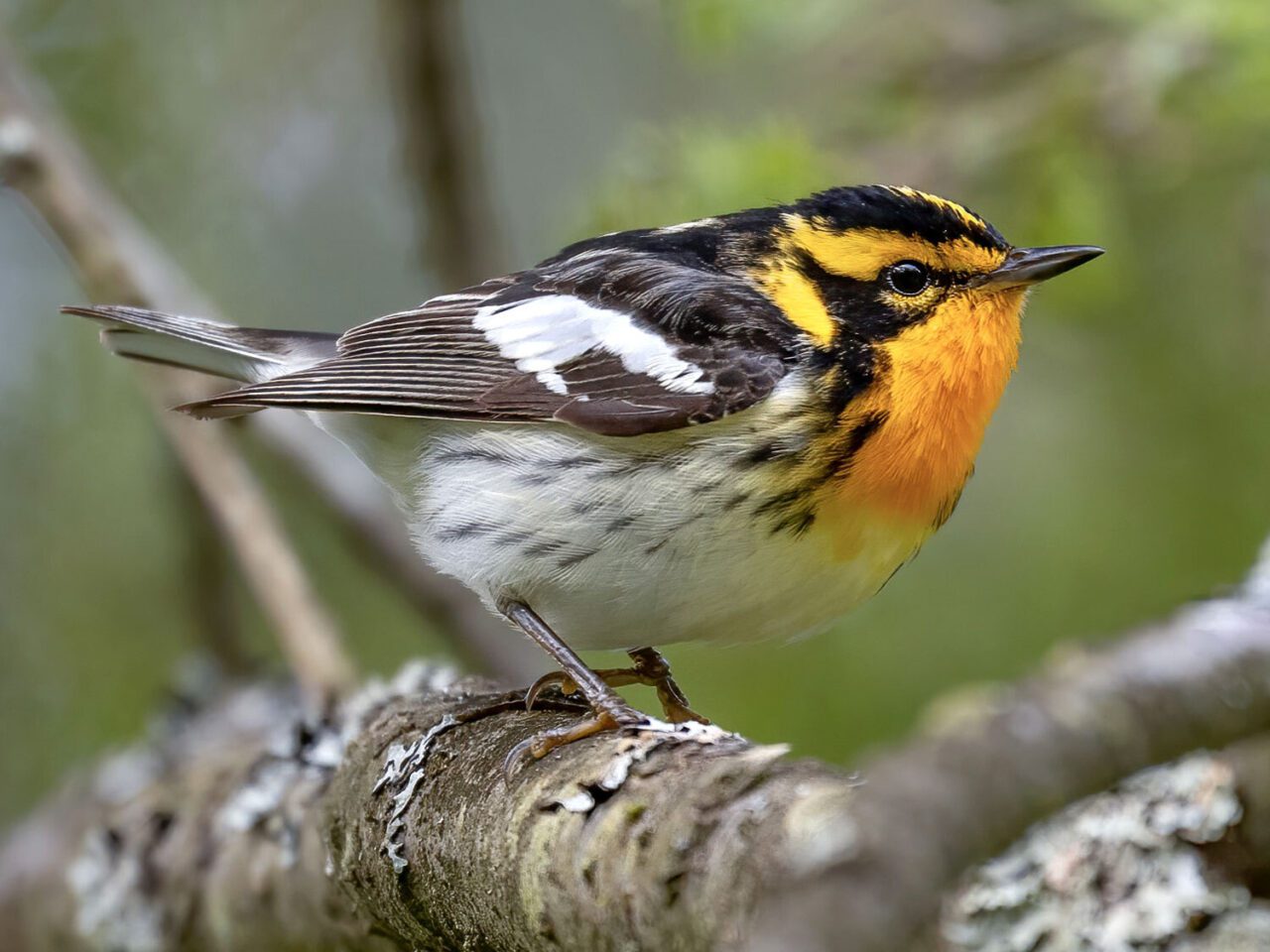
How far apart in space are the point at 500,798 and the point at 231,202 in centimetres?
552

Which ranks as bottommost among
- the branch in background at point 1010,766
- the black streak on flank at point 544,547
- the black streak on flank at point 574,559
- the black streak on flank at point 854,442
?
the branch in background at point 1010,766

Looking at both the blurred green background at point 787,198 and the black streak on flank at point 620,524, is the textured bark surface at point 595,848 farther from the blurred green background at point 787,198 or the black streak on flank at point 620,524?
the blurred green background at point 787,198

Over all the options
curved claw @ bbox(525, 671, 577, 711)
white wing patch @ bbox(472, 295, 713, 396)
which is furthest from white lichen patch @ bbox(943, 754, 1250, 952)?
white wing patch @ bbox(472, 295, 713, 396)

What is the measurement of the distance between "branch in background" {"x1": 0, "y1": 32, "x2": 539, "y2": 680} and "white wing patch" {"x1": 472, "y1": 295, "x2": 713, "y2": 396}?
107 centimetres

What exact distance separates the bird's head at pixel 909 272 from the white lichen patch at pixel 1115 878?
53.2 inches

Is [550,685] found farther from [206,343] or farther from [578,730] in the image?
[206,343]

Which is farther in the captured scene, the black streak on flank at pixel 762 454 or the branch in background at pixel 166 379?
the branch in background at pixel 166 379

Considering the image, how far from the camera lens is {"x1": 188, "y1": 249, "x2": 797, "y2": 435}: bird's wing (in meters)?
3.16

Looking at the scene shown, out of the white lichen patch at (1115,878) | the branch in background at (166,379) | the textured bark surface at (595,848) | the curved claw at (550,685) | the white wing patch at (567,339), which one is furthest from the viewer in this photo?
the branch in background at (166,379)

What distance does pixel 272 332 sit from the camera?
3.97 metres

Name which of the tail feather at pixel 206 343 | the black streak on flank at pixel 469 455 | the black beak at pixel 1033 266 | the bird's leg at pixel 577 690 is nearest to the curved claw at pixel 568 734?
the bird's leg at pixel 577 690

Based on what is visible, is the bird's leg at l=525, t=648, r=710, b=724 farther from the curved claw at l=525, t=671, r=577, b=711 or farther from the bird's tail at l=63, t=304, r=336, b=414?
the bird's tail at l=63, t=304, r=336, b=414

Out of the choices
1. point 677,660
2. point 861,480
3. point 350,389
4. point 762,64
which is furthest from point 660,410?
point 762,64

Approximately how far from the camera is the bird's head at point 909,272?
132 inches
